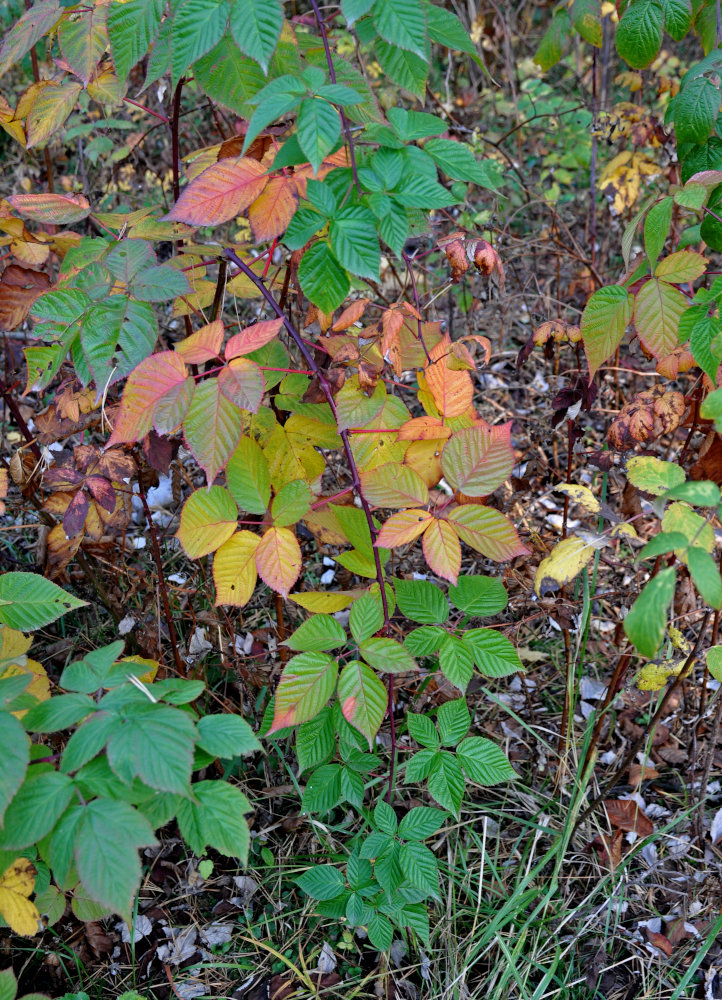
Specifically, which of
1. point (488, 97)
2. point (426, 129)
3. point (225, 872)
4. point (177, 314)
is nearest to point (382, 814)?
point (225, 872)

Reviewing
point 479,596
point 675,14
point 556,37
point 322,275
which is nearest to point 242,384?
point 322,275

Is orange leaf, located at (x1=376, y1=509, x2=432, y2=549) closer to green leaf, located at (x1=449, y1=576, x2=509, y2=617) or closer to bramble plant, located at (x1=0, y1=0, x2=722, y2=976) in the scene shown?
bramble plant, located at (x1=0, y1=0, x2=722, y2=976)

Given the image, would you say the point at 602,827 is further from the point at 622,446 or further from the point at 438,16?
the point at 438,16

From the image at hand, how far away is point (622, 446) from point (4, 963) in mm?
1700

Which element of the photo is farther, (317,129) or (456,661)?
(456,661)

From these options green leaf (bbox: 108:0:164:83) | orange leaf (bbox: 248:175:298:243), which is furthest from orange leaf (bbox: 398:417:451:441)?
green leaf (bbox: 108:0:164:83)

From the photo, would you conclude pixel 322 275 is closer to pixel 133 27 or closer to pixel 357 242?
pixel 357 242

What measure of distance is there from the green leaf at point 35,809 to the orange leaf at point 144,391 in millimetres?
468

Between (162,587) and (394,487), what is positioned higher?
(394,487)

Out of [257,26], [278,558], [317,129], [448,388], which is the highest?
[257,26]

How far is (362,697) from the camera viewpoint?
1.22m

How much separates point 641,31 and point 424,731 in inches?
54.3

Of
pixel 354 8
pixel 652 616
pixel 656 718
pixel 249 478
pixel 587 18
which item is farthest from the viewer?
pixel 587 18

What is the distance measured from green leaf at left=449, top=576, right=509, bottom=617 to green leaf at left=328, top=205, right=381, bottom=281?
62 centimetres
